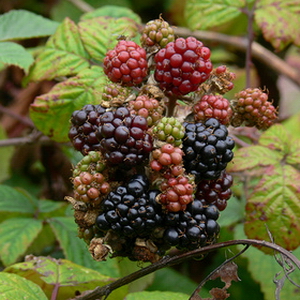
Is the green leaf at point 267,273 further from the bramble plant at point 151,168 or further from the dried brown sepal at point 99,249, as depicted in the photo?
the dried brown sepal at point 99,249

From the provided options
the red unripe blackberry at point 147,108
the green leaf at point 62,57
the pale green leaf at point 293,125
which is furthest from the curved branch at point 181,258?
the pale green leaf at point 293,125

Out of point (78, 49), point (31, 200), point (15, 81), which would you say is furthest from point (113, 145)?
point (15, 81)

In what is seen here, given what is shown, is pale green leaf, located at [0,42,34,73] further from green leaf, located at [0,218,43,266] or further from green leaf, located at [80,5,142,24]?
green leaf, located at [0,218,43,266]

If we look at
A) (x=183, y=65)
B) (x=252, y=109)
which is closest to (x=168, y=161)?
(x=183, y=65)

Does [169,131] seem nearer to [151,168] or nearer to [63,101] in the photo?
[151,168]

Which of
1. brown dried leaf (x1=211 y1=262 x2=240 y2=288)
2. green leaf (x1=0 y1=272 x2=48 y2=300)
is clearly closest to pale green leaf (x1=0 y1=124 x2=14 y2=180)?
green leaf (x1=0 y1=272 x2=48 y2=300)
